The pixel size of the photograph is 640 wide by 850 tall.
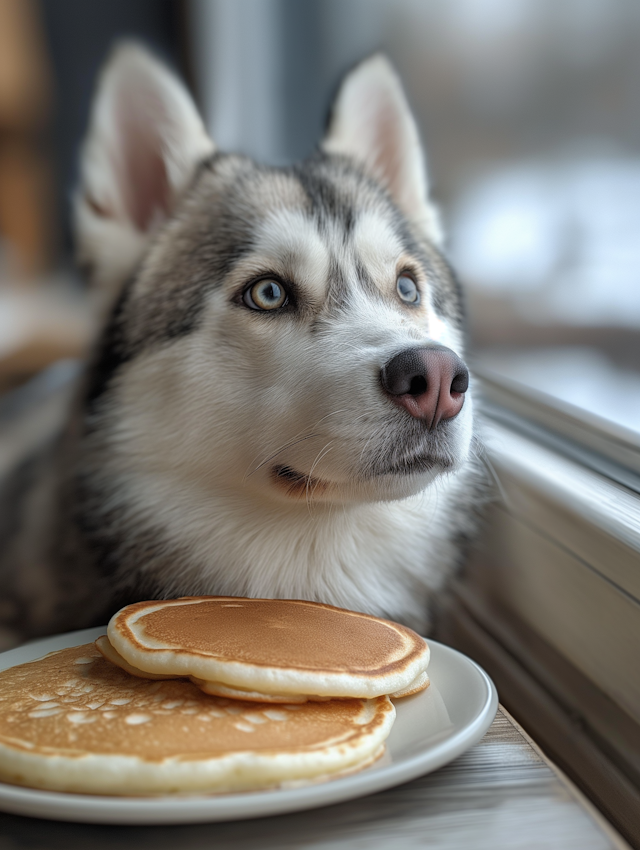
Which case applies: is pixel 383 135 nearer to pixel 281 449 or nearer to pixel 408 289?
pixel 408 289

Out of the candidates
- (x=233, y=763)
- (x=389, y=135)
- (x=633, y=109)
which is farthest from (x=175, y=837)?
(x=633, y=109)

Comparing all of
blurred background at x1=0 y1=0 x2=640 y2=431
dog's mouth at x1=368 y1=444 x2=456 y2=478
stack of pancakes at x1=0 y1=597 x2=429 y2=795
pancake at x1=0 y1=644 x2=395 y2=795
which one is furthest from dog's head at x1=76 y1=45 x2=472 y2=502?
pancake at x1=0 y1=644 x2=395 y2=795

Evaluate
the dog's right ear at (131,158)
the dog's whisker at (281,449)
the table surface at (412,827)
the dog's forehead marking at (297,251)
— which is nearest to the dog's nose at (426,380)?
the dog's whisker at (281,449)

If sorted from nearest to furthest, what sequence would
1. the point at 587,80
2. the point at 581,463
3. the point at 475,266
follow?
the point at 581,463 → the point at 587,80 → the point at 475,266

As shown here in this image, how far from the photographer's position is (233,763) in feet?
2.16

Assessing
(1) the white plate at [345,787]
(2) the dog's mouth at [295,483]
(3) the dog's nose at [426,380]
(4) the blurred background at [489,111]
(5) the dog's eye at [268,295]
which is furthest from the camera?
(4) the blurred background at [489,111]

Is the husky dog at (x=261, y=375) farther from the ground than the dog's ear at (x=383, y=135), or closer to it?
closer to it

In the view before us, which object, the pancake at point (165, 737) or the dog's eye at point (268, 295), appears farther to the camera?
the dog's eye at point (268, 295)

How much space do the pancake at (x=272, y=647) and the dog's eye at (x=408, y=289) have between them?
0.57 metres

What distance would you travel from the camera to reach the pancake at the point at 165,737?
655 mm

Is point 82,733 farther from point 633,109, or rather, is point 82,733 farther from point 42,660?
point 633,109

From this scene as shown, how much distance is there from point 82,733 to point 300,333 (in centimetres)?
64

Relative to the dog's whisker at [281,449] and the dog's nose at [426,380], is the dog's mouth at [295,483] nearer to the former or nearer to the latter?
the dog's whisker at [281,449]

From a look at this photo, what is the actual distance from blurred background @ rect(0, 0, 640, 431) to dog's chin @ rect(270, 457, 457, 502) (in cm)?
59
